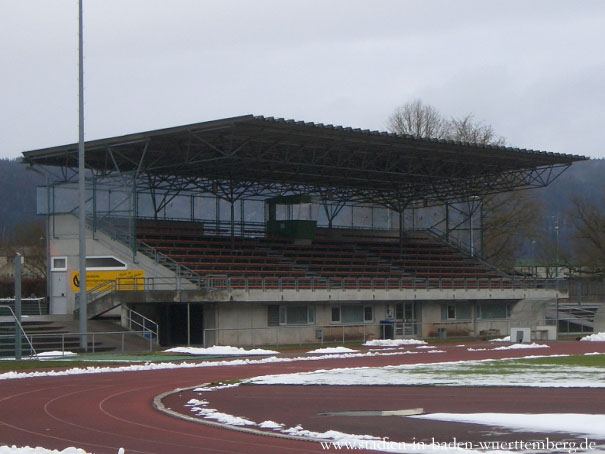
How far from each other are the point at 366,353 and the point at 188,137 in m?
13.2

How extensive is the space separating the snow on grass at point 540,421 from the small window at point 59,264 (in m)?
33.9

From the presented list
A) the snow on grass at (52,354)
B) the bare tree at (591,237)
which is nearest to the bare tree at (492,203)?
the bare tree at (591,237)

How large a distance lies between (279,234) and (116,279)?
49.3 ft

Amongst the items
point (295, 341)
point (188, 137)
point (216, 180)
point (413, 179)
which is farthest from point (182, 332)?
point (413, 179)

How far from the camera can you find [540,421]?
613 inches

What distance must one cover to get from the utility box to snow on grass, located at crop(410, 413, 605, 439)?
3092cm

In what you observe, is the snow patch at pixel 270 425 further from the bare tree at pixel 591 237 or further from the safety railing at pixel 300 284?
the bare tree at pixel 591 237

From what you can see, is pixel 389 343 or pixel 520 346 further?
pixel 389 343

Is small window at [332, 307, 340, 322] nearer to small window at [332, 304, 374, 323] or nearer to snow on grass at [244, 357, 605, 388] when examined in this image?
small window at [332, 304, 374, 323]

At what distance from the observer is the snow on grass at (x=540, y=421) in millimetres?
14539

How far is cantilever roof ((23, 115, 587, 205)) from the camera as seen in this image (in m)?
44.4

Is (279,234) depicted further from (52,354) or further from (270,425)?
(270,425)

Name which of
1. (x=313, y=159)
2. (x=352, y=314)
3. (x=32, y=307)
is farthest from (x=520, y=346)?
(x=32, y=307)

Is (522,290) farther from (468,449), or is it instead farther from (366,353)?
(468,449)
